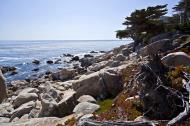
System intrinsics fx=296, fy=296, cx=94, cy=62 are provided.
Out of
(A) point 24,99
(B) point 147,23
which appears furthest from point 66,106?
(B) point 147,23

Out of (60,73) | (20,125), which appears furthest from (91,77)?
(60,73)

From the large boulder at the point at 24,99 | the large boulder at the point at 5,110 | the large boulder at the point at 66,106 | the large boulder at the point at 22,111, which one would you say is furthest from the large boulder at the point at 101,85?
the large boulder at the point at 5,110

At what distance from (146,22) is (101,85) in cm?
2136

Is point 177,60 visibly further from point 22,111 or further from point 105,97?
point 22,111

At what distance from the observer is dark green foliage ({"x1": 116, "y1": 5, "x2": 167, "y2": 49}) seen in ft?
128

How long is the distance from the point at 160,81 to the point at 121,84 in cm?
844

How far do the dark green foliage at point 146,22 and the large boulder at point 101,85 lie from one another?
19338 millimetres

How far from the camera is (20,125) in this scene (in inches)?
535

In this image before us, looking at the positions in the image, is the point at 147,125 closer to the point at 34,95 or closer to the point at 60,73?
the point at 34,95

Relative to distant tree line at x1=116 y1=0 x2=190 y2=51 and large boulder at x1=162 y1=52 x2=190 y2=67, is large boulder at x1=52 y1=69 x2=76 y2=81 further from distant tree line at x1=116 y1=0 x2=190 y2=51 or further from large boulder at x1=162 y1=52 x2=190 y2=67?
large boulder at x1=162 y1=52 x2=190 y2=67

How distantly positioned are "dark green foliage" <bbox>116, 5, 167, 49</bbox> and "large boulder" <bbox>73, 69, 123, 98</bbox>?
63.4 feet

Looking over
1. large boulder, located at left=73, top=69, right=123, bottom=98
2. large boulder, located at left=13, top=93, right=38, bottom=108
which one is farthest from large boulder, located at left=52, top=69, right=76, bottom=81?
large boulder, located at left=73, top=69, right=123, bottom=98

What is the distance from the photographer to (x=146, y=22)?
1533 inches

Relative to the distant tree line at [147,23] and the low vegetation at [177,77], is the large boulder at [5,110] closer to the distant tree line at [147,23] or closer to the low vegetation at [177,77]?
the low vegetation at [177,77]
